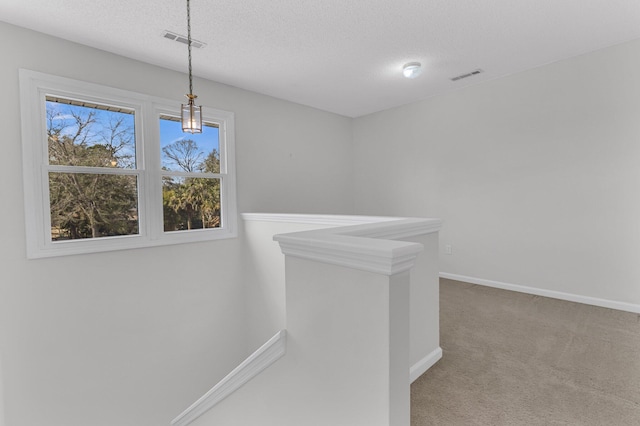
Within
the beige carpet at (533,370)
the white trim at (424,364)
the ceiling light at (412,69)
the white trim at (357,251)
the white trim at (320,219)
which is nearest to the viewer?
the white trim at (357,251)

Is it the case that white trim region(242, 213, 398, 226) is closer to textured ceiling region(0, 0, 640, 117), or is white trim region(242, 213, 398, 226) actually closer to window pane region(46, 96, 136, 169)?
window pane region(46, 96, 136, 169)

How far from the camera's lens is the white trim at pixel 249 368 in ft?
3.75

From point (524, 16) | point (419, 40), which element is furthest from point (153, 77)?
point (524, 16)

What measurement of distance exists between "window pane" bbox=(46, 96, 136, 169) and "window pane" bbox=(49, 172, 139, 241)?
0.49ft

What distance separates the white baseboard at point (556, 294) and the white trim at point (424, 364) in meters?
2.17

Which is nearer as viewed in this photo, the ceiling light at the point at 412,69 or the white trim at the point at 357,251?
the white trim at the point at 357,251

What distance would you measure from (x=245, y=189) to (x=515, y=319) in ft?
10.5

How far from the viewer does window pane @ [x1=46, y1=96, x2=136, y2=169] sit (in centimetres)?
269

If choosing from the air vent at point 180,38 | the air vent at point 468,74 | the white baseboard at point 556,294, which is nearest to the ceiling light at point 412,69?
the air vent at point 468,74

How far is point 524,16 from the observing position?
2.40m

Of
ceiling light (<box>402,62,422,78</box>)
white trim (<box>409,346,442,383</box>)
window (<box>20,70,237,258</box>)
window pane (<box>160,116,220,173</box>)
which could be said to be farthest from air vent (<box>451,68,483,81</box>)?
white trim (<box>409,346,442,383</box>)

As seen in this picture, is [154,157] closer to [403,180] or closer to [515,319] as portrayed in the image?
[403,180]

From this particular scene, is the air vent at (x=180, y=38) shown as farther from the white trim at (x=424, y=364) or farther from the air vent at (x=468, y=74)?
the white trim at (x=424, y=364)

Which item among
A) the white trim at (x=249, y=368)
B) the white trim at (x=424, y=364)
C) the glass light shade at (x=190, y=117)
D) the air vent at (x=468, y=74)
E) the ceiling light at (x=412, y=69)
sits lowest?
the white trim at (x=424, y=364)
